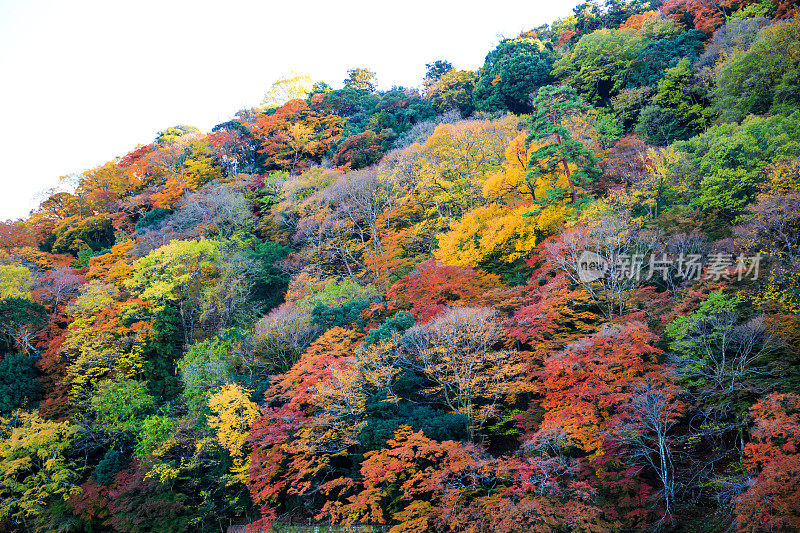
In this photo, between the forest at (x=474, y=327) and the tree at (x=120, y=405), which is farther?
the tree at (x=120, y=405)

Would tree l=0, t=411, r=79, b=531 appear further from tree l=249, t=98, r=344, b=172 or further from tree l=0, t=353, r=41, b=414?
tree l=249, t=98, r=344, b=172

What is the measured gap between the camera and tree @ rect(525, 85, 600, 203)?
19.7m

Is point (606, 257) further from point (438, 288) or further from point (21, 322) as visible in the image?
point (21, 322)

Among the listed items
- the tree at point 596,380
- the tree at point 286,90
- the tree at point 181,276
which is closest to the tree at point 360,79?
the tree at point 286,90

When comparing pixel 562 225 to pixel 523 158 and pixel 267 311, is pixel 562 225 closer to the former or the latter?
pixel 523 158

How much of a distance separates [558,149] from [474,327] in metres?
10.4

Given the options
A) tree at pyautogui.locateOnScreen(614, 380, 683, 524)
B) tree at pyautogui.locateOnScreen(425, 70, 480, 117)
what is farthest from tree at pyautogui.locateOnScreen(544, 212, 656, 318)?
tree at pyautogui.locateOnScreen(425, 70, 480, 117)

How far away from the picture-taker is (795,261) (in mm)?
11547

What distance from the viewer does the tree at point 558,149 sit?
19719mm

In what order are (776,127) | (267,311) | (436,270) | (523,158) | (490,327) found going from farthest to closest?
(267,311), (523,158), (436,270), (776,127), (490,327)

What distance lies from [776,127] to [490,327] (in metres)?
13.9

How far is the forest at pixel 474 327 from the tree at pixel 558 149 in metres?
0.14

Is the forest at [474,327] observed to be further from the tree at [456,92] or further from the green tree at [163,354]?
the tree at [456,92]

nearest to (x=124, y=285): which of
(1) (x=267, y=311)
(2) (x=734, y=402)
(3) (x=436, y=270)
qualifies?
(1) (x=267, y=311)
